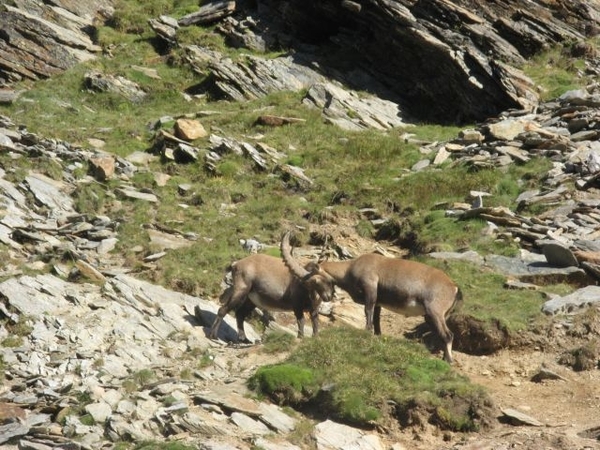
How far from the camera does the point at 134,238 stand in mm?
22453

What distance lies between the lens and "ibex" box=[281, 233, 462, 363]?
57.0 feet

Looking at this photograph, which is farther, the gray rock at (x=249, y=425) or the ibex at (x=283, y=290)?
the ibex at (x=283, y=290)

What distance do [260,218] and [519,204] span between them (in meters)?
7.39

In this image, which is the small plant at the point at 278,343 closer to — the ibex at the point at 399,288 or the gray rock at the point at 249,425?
the ibex at the point at 399,288

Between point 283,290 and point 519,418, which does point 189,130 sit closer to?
point 283,290

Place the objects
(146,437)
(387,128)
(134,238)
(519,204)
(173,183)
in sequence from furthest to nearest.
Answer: (387,128), (173,183), (519,204), (134,238), (146,437)

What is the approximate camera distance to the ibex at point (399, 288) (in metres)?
17.4

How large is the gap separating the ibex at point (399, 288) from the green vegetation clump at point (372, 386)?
6.59 ft

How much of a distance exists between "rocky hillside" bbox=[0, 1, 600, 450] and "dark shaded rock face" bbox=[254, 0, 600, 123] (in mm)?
88

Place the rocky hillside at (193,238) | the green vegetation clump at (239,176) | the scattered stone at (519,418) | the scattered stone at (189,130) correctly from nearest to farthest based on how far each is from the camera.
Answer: the rocky hillside at (193,238) < the scattered stone at (519,418) < the green vegetation clump at (239,176) < the scattered stone at (189,130)

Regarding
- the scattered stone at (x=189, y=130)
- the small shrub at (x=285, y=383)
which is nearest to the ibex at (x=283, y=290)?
the small shrub at (x=285, y=383)

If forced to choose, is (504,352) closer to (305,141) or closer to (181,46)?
(305,141)

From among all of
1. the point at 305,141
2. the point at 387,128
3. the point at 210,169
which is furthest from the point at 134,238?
the point at 387,128

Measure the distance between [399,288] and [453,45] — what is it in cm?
2156
